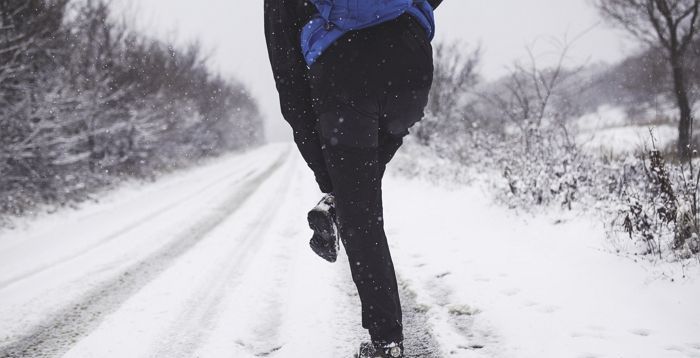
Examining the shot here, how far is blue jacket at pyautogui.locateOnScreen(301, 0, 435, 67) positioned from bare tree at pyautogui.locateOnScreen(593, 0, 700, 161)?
44.9 ft

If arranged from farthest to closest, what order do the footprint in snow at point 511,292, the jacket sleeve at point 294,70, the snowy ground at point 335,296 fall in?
the footprint in snow at point 511,292 < the snowy ground at point 335,296 < the jacket sleeve at point 294,70

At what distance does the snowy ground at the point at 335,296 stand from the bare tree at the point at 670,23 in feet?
39.2

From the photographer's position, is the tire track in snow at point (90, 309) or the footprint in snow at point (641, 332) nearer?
the footprint in snow at point (641, 332)

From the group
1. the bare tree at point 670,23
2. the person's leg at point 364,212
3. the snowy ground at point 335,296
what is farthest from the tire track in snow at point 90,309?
the bare tree at point 670,23

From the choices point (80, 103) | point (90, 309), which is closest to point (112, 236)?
point (90, 309)

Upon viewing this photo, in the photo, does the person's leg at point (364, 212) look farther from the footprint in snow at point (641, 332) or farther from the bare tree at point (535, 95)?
the bare tree at point (535, 95)

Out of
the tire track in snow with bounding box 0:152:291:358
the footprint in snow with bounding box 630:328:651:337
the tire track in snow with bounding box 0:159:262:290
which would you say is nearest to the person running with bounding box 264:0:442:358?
the footprint in snow with bounding box 630:328:651:337

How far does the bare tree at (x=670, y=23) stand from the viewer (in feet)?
39.5

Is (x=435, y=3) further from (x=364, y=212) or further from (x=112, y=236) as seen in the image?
(x=112, y=236)

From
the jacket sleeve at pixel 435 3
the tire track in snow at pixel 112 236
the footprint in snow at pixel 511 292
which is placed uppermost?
the jacket sleeve at pixel 435 3

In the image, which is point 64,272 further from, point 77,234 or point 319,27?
point 319,27

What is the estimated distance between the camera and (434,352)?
1567mm

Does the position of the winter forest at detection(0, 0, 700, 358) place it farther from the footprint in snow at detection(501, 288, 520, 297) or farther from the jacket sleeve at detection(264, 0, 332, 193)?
the jacket sleeve at detection(264, 0, 332, 193)

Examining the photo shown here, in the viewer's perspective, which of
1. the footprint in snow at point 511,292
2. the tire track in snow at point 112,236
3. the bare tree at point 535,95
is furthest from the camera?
the bare tree at point 535,95
